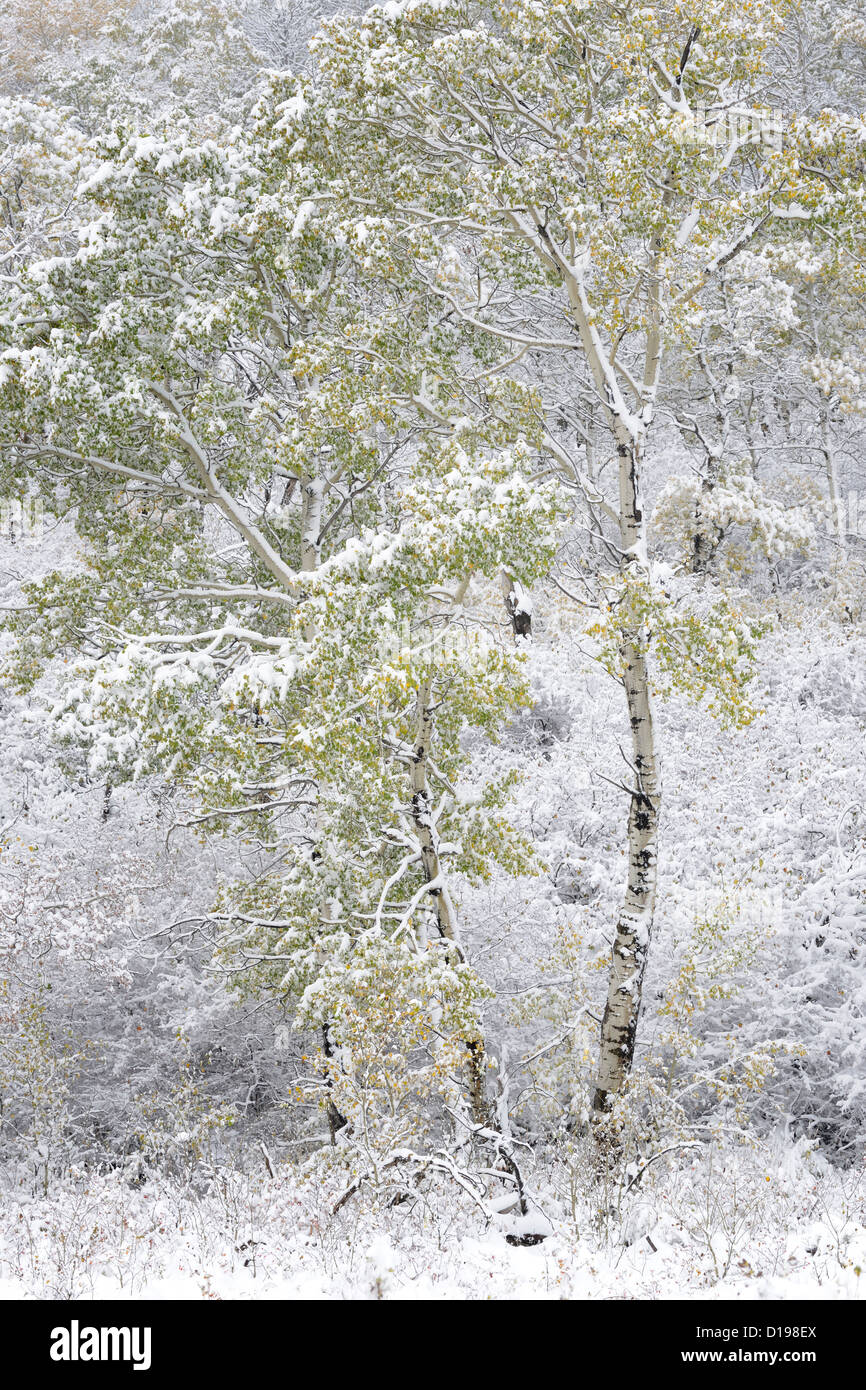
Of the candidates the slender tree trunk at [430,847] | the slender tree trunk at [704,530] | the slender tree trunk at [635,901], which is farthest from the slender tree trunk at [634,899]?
the slender tree trunk at [704,530]

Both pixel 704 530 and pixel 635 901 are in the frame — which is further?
pixel 704 530

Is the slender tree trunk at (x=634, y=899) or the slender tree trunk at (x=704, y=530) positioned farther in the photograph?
the slender tree trunk at (x=704, y=530)

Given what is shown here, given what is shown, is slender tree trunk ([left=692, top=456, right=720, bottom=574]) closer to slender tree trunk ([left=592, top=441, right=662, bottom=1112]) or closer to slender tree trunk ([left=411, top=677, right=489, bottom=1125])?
slender tree trunk ([left=592, top=441, right=662, bottom=1112])

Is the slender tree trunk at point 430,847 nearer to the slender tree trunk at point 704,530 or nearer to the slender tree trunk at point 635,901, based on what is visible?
the slender tree trunk at point 635,901

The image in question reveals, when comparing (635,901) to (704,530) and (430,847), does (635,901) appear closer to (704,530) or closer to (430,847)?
(430,847)

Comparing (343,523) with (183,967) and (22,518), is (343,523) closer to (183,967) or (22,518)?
(183,967)

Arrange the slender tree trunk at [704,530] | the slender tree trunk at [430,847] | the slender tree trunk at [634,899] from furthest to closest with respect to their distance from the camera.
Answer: the slender tree trunk at [704,530], the slender tree trunk at [430,847], the slender tree trunk at [634,899]

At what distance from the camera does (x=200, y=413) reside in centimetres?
948

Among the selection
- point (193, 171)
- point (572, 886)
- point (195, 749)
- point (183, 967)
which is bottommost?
point (183, 967)

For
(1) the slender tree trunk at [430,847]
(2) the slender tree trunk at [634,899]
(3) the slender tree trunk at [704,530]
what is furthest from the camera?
(3) the slender tree trunk at [704,530]

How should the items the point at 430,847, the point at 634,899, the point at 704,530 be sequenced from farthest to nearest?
the point at 704,530, the point at 430,847, the point at 634,899

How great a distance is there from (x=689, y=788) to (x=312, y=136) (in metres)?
9.25

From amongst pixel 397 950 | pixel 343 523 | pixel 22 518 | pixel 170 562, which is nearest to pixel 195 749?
pixel 397 950

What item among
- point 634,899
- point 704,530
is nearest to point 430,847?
point 634,899
